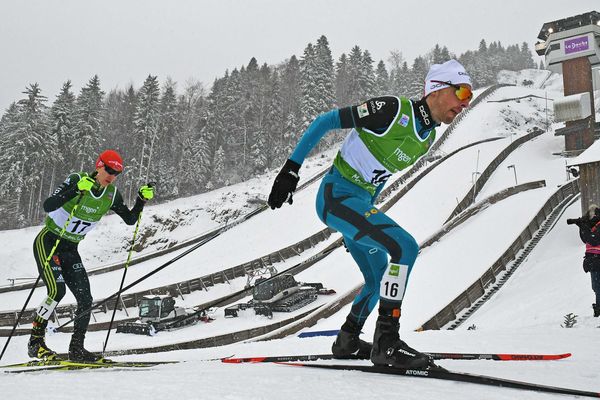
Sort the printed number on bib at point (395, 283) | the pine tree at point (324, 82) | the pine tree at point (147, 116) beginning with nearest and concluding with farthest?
the printed number on bib at point (395, 283), the pine tree at point (147, 116), the pine tree at point (324, 82)

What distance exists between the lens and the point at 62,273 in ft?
17.9

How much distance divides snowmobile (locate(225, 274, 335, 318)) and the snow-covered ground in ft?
2.18

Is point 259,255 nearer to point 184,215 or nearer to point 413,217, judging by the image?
point 413,217

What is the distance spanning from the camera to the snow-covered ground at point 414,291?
2.62 metres

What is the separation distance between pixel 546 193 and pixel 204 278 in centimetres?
1979

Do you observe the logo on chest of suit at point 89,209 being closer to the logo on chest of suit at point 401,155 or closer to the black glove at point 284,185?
the black glove at point 284,185

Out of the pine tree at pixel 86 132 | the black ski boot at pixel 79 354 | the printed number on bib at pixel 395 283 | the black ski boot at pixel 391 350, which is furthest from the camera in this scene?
the pine tree at pixel 86 132

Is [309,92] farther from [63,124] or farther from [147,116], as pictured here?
[63,124]

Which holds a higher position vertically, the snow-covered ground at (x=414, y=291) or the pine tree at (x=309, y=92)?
the pine tree at (x=309, y=92)

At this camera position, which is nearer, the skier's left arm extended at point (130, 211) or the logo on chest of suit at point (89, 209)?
the logo on chest of suit at point (89, 209)

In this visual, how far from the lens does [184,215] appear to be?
42.8 m

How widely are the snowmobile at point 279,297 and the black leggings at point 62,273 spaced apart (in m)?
13.8

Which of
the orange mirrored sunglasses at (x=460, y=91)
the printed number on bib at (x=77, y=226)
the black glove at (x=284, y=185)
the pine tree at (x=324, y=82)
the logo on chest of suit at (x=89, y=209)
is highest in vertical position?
the pine tree at (x=324, y=82)

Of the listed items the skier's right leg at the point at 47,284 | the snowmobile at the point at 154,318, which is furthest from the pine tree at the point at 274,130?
the skier's right leg at the point at 47,284
